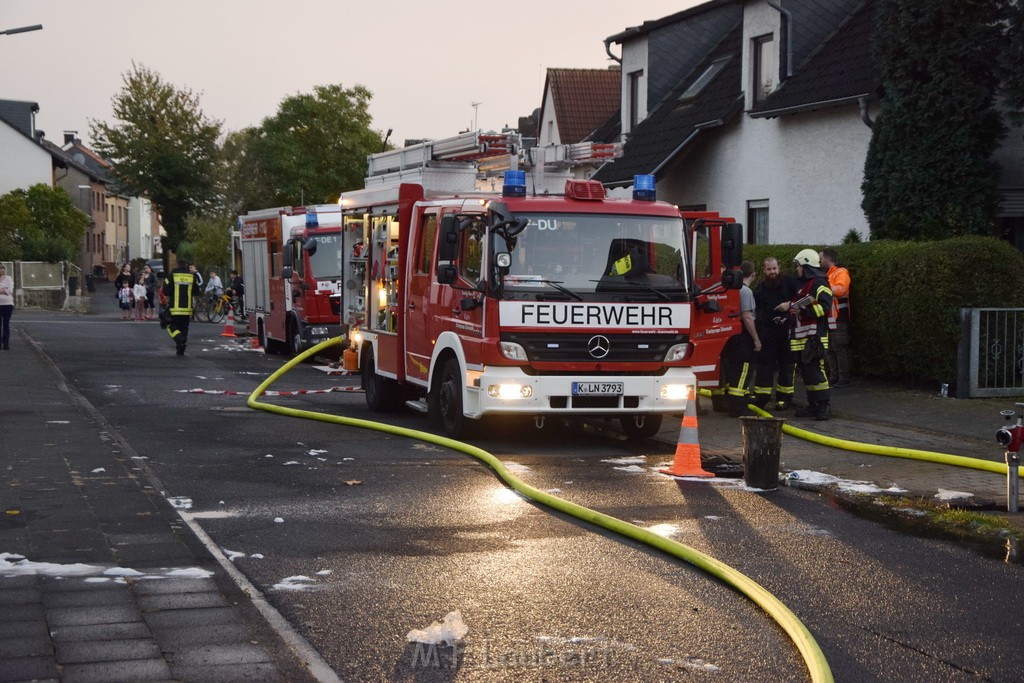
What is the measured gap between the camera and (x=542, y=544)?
785cm

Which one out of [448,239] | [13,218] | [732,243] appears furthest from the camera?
[13,218]

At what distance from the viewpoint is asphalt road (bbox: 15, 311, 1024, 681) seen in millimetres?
5590

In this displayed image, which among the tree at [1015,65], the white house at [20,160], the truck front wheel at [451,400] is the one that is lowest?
the truck front wheel at [451,400]

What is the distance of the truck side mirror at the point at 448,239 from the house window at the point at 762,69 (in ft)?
41.1

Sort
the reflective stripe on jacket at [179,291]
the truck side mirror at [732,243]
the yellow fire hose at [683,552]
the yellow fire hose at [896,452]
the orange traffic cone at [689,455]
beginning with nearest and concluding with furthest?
1. the yellow fire hose at [683,552]
2. the yellow fire hose at [896,452]
3. the orange traffic cone at [689,455]
4. the truck side mirror at [732,243]
5. the reflective stripe on jacket at [179,291]

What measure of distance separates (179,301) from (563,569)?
1892cm

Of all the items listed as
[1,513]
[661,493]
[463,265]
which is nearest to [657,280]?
[463,265]

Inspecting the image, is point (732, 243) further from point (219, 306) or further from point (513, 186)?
point (219, 306)

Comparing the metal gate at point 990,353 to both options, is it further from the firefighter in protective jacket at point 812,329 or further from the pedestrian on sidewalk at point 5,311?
the pedestrian on sidewalk at point 5,311

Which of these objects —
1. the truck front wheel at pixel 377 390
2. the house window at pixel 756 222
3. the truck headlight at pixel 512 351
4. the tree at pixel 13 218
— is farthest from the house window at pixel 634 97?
the tree at pixel 13 218

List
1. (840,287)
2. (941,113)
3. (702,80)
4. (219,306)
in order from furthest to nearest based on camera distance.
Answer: (219,306)
(702,80)
(941,113)
(840,287)

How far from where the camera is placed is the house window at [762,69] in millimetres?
24094

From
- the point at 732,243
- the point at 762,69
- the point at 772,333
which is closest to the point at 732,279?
the point at 732,243

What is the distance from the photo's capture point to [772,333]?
14.3 meters
